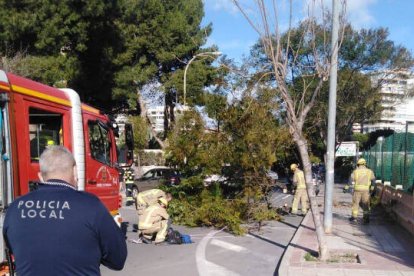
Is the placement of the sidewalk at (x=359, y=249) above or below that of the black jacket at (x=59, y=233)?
below

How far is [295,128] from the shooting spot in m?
8.65

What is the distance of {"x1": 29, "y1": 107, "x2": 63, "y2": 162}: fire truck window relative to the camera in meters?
6.79

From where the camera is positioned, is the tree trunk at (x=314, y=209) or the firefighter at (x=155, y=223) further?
the firefighter at (x=155, y=223)

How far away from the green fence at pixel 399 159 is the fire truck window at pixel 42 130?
8689 mm

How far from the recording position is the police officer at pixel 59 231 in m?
2.76

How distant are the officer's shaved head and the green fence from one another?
1113 cm

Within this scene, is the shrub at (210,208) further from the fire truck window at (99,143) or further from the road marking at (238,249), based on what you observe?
the fire truck window at (99,143)

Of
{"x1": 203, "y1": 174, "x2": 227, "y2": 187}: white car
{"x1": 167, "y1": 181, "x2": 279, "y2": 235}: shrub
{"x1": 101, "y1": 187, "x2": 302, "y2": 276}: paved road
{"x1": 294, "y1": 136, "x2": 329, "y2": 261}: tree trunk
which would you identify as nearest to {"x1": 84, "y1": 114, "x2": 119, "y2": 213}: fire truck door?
{"x1": 101, "y1": 187, "x2": 302, "y2": 276}: paved road

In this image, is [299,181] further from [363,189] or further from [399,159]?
[399,159]

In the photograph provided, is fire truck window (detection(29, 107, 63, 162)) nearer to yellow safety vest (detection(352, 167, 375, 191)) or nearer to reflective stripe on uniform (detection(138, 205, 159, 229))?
reflective stripe on uniform (detection(138, 205, 159, 229))

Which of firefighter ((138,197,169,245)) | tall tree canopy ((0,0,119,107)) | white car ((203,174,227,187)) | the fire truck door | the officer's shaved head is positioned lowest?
firefighter ((138,197,169,245))

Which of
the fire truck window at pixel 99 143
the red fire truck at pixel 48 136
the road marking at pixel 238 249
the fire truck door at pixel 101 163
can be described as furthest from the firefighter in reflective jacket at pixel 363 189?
the fire truck window at pixel 99 143

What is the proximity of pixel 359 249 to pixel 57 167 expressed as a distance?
819 cm

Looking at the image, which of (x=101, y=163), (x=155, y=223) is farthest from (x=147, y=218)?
(x=101, y=163)
